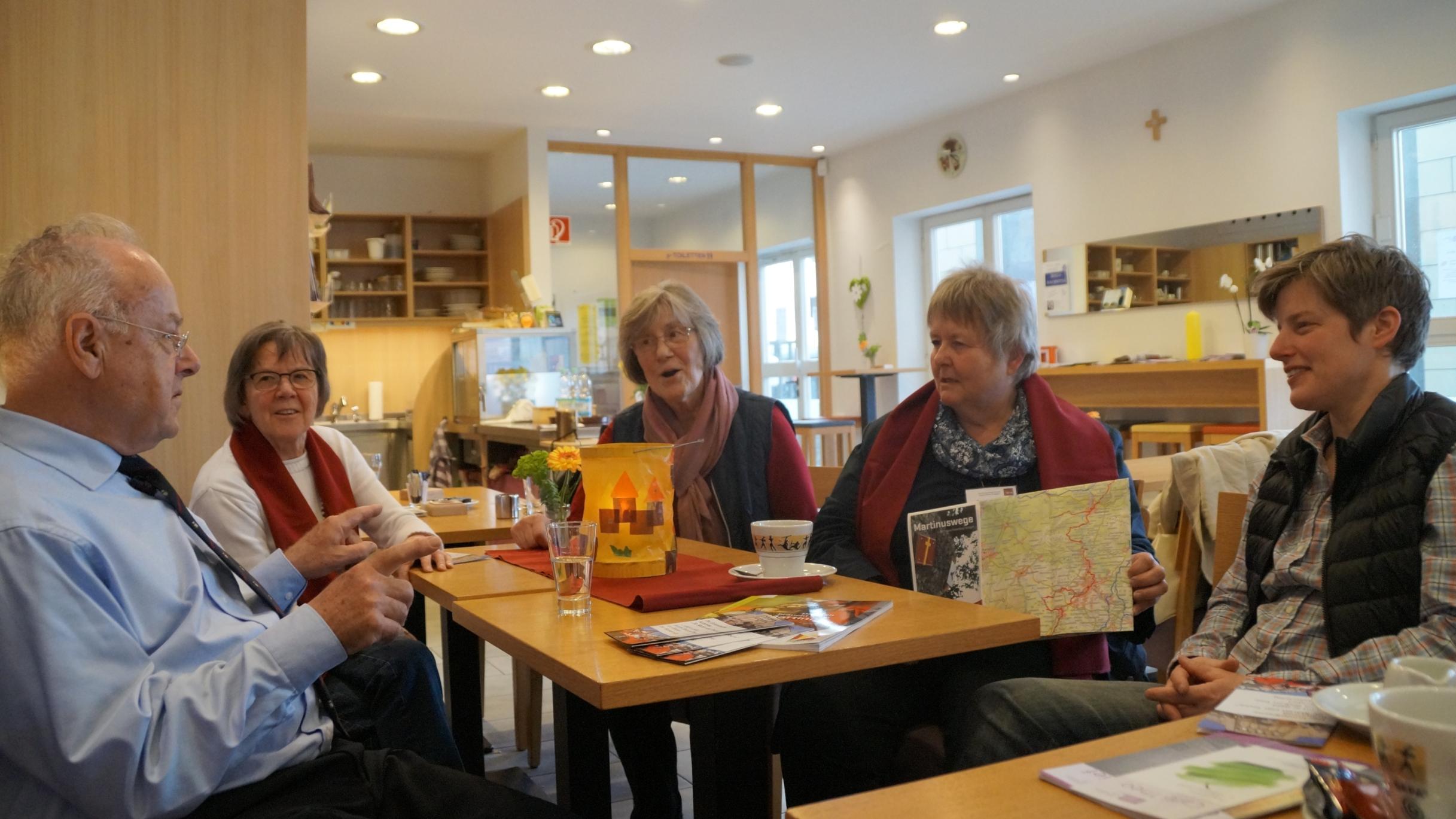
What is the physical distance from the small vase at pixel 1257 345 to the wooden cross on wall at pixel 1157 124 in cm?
143

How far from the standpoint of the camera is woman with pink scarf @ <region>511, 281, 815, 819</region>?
2.44 m

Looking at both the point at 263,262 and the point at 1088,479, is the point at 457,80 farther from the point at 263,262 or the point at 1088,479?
the point at 1088,479

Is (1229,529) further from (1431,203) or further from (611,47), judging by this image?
(611,47)

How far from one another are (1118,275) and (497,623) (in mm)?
6508

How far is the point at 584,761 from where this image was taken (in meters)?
1.67

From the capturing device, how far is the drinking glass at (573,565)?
4.98ft

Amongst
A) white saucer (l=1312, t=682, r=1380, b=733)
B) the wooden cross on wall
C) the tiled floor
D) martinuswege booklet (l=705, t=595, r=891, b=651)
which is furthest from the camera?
the wooden cross on wall

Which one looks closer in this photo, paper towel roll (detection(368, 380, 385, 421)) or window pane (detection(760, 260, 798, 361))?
paper towel roll (detection(368, 380, 385, 421))

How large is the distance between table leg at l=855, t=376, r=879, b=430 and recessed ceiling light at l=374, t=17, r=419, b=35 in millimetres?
3988

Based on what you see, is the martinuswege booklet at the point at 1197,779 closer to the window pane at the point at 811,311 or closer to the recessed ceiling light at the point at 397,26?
the recessed ceiling light at the point at 397,26

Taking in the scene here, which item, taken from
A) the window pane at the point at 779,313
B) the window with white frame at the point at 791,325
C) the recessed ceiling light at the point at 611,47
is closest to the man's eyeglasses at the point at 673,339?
the recessed ceiling light at the point at 611,47

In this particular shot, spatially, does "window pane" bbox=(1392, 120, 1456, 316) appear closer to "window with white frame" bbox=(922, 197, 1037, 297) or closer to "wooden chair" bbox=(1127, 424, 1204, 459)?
"wooden chair" bbox=(1127, 424, 1204, 459)

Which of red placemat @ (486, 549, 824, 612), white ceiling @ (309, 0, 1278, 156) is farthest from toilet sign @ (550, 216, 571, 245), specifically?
red placemat @ (486, 549, 824, 612)

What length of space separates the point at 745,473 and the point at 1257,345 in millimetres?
4737
